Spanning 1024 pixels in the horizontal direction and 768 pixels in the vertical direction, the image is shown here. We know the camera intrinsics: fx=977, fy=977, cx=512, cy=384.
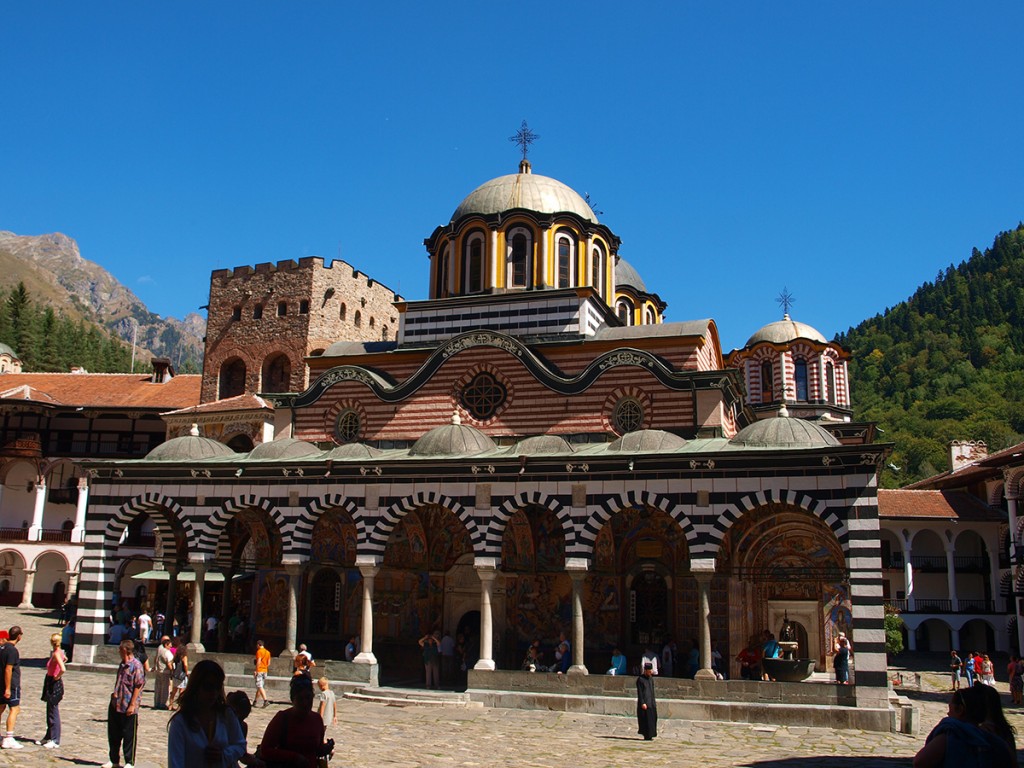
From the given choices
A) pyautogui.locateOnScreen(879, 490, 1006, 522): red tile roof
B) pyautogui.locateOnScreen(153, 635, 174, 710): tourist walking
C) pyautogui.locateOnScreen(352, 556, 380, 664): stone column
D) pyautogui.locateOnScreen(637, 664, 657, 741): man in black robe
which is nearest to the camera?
pyautogui.locateOnScreen(637, 664, 657, 741): man in black robe

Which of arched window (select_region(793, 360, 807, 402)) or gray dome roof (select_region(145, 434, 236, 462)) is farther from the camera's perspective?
arched window (select_region(793, 360, 807, 402))

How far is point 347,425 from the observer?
2342cm

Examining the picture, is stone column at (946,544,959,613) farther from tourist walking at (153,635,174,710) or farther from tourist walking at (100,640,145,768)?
tourist walking at (100,640,145,768)

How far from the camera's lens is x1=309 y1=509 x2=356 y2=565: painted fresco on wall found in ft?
73.3

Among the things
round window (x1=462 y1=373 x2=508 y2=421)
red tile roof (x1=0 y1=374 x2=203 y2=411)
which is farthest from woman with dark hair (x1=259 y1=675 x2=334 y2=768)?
red tile roof (x1=0 y1=374 x2=203 y2=411)

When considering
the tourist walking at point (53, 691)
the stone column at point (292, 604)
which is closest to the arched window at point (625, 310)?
the stone column at point (292, 604)

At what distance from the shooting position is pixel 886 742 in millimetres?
13742

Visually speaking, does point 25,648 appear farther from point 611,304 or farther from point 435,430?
point 611,304

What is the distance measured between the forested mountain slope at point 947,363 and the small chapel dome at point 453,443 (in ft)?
169

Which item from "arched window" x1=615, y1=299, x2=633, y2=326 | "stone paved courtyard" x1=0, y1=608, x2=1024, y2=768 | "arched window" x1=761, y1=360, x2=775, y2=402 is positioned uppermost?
"arched window" x1=615, y1=299, x2=633, y2=326

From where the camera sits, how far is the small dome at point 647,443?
1817 cm

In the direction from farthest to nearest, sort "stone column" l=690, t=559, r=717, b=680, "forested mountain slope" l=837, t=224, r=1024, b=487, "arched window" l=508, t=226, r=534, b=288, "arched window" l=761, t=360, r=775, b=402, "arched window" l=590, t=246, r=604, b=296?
"forested mountain slope" l=837, t=224, r=1024, b=487 < "arched window" l=761, t=360, r=775, b=402 < "arched window" l=590, t=246, r=604, b=296 < "arched window" l=508, t=226, r=534, b=288 < "stone column" l=690, t=559, r=717, b=680

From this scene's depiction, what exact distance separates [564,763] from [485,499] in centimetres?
750

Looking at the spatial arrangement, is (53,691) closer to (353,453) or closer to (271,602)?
(353,453)
